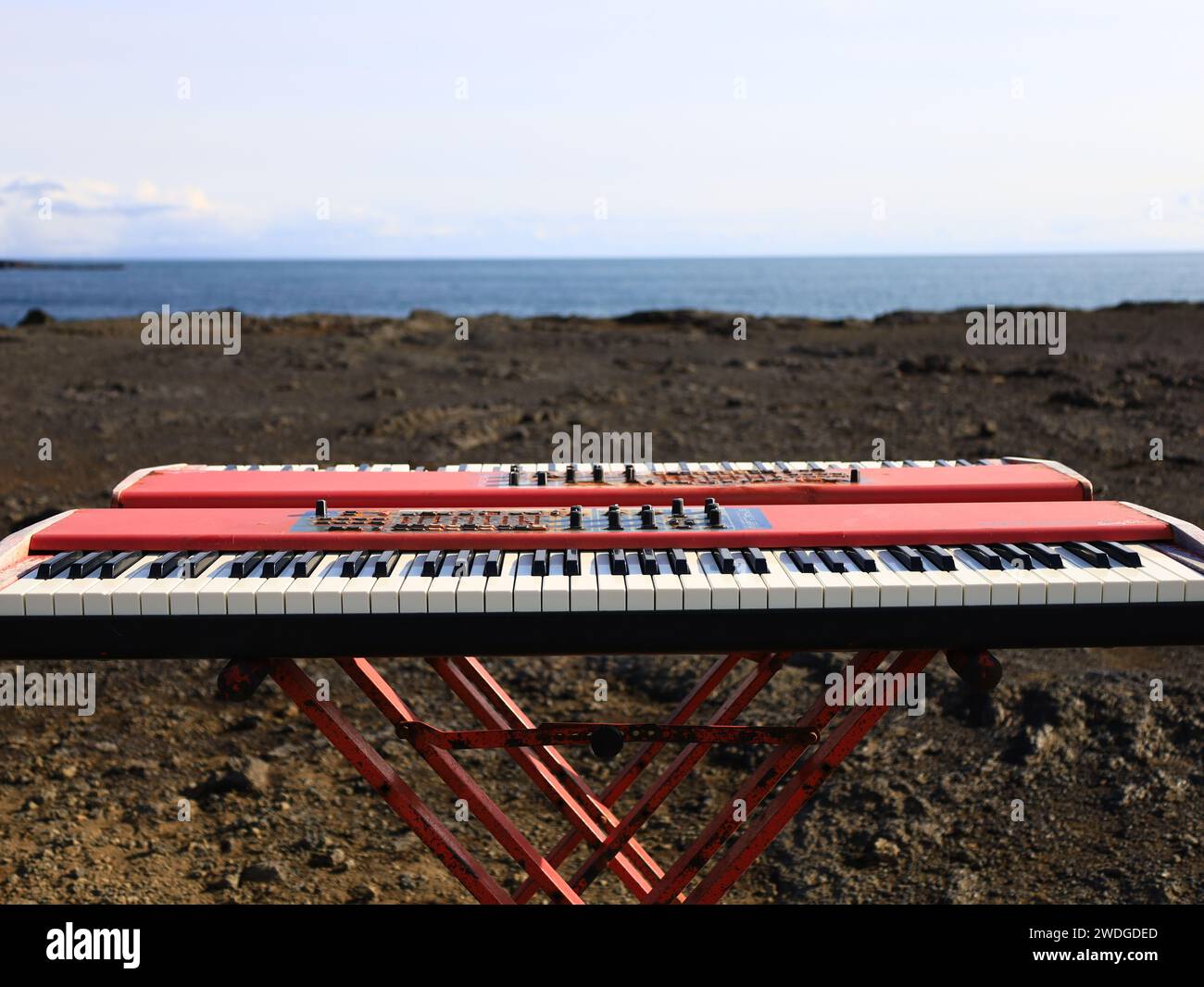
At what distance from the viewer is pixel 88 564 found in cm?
337

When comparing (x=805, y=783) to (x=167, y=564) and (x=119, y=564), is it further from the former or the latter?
(x=119, y=564)

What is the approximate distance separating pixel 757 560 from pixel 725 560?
87 millimetres

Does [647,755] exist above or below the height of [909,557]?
below

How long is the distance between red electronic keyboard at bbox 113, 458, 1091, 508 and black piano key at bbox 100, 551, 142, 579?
71cm

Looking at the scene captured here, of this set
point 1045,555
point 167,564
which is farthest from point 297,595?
point 1045,555

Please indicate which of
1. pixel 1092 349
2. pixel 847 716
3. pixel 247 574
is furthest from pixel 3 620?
pixel 1092 349

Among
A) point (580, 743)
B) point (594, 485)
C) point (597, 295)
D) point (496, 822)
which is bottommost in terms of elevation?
point (496, 822)

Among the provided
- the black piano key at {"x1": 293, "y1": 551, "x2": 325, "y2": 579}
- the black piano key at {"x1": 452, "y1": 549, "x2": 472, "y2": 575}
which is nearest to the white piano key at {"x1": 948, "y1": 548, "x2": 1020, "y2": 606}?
the black piano key at {"x1": 452, "y1": 549, "x2": 472, "y2": 575}

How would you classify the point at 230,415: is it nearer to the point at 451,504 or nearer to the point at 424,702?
the point at 424,702

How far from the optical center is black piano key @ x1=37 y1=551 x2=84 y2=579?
10.8 ft

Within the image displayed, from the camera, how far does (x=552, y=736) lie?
3.63m

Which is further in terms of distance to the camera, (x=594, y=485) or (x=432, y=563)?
(x=594, y=485)

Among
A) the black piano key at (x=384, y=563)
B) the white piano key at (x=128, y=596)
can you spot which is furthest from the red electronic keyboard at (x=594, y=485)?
the white piano key at (x=128, y=596)
